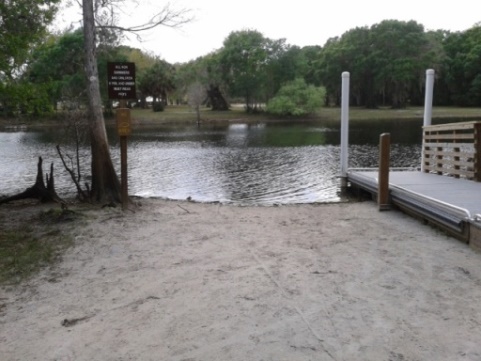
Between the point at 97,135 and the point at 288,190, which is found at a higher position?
the point at 97,135

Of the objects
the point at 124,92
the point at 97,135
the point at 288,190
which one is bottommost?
the point at 288,190

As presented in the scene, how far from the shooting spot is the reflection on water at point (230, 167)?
14195 mm

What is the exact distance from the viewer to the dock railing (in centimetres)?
893

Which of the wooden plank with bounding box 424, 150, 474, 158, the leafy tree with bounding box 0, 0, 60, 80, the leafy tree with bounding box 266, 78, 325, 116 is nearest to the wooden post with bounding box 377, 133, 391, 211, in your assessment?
the wooden plank with bounding box 424, 150, 474, 158

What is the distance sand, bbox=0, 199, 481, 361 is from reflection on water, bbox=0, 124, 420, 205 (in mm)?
6218

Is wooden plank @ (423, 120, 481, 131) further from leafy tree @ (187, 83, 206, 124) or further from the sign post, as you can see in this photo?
leafy tree @ (187, 83, 206, 124)

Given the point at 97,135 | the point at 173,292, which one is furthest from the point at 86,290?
the point at 97,135

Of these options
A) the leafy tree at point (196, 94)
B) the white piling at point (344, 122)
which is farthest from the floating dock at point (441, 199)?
the leafy tree at point (196, 94)

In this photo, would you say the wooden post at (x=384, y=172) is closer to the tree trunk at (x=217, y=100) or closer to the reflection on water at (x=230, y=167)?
the reflection on water at (x=230, y=167)

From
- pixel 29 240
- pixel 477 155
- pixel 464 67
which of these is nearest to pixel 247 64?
pixel 464 67

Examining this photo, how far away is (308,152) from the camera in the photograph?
24.5 m

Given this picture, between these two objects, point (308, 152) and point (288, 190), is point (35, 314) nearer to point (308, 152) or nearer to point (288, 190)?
point (288, 190)

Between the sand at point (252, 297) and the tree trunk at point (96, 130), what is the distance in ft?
7.51

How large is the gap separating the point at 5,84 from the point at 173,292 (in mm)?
6499
